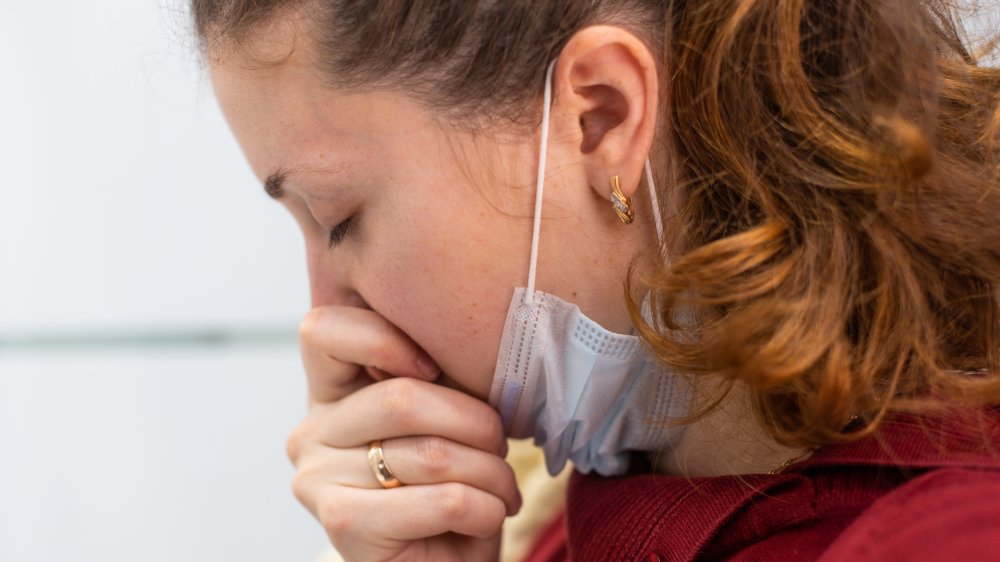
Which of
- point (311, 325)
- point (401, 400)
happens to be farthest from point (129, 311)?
point (401, 400)

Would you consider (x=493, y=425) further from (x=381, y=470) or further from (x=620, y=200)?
(x=620, y=200)

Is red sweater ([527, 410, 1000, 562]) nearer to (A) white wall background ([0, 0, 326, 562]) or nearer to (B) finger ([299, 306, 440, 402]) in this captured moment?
(B) finger ([299, 306, 440, 402])

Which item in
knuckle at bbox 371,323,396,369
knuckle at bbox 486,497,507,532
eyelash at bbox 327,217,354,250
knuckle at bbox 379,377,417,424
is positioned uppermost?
eyelash at bbox 327,217,354,250

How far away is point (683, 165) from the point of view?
0.94 meters

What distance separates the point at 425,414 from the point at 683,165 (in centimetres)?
38

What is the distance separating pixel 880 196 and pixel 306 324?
620mm

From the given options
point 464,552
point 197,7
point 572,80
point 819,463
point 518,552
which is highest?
point 197,7

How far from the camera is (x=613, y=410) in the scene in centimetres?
105

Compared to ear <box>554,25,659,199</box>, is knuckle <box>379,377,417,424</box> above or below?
below

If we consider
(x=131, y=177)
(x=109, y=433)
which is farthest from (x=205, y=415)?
(x=131, y=177)

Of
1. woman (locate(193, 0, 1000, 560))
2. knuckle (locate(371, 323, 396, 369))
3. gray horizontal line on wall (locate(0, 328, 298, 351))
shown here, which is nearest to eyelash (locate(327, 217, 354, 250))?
woman (locate(193, 0, 1000, 560))

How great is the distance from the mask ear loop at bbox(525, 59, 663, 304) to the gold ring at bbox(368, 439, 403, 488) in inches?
11.5

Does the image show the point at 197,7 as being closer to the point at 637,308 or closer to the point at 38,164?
the point at 637,308

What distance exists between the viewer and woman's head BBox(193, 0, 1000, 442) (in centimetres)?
85
